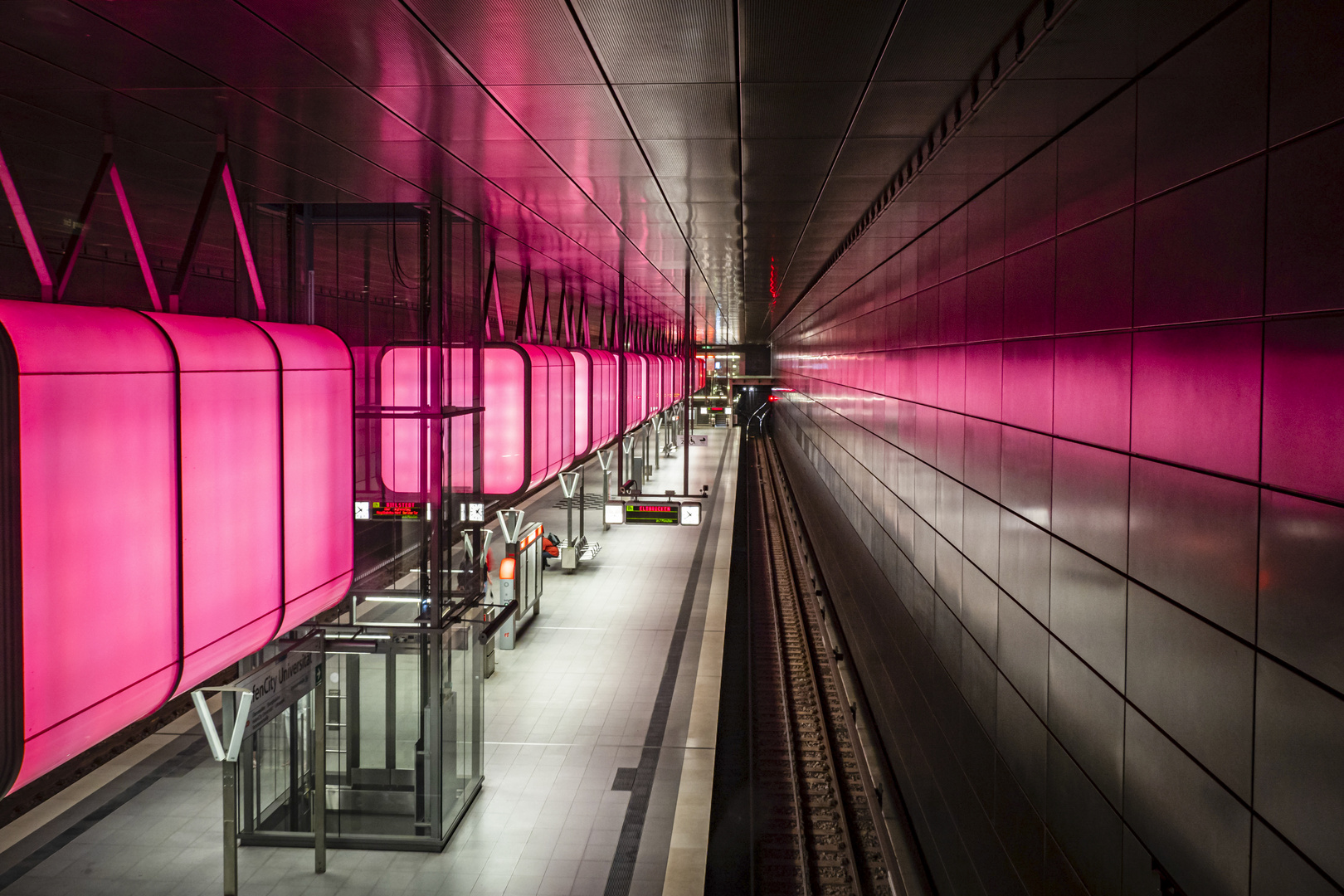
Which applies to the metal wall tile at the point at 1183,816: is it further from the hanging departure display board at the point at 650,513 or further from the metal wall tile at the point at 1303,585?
the hanging departure display board at the point at 650,513

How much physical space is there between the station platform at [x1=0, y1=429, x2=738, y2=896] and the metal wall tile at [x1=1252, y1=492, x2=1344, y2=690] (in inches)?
213

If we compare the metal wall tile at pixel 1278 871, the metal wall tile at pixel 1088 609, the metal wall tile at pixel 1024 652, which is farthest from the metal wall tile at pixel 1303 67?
the metal wall tile at pixel 1024 652

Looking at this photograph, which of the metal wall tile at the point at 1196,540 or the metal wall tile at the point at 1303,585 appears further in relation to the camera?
the metal wall tile at the point at 1196,540

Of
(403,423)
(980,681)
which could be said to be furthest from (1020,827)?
(403,423)

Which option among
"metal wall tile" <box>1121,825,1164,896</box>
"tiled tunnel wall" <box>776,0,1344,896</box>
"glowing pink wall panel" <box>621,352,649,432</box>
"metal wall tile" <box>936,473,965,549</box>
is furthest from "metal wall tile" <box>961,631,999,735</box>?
"glowing pink wall panel" <box>621,352,649,432</box>

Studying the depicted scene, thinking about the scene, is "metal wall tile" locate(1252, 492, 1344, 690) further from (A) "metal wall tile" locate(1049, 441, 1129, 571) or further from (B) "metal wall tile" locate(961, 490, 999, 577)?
(B) "metal wall tile" locate(961, 490, 999, 577)

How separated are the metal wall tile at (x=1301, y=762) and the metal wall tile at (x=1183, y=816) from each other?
0.93 feet

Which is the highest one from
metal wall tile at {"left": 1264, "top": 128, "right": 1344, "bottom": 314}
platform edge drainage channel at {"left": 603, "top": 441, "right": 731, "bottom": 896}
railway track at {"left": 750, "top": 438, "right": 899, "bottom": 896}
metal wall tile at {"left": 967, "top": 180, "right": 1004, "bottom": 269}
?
metal wall tile at {"left": 967, "top": 180, "right": 1004, "bottom": 269}

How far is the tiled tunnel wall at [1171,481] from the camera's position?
10.2 ft

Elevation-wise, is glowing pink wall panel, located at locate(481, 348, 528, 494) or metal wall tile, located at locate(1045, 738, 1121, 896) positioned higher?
glowing pink wall panel, located at locate(481, 348, 528, 494)

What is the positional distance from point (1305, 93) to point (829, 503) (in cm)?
1946

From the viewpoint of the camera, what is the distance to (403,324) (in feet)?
69.1

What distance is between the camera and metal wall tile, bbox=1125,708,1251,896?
141 inches

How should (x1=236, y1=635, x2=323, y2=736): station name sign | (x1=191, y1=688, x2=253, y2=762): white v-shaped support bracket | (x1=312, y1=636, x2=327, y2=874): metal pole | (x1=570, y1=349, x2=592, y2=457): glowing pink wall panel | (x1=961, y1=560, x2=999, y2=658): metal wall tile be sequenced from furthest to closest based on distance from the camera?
1. (x1=570, y1=349, x2=592, y2=457): glowing pink wall panel
2. (x1=312, y1=636, x2=327, y2=874): metal pole
3. (x1=961, y1=560, x2=999, y2=658): metal wall tile
4. (x1=236, y1=635, x2=323, y2=736): station name sign
5. (x1=191, y1=688, x2=253, y2=762): white v-shaped support bracket
